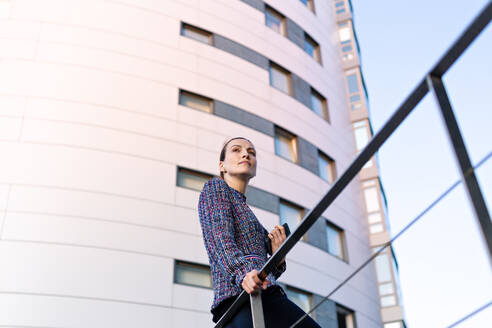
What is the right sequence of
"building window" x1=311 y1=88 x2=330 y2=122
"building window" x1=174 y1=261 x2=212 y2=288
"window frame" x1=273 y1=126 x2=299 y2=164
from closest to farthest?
1. "building window" x1=174 y1=261 x2=212 y2=288
2. "window frame" x1=273 y1=126 x2=299 y2=164
3. "building window" x1=311 y1=88 x2=330 y2=122

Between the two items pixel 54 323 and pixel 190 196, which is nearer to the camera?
pixel 54 323

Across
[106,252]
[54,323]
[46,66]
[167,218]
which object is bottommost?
[54,323]

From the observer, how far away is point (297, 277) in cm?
1100

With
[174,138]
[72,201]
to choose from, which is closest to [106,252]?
[72,201]

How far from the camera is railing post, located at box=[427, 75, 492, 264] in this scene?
105 centimetres

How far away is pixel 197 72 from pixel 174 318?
17.0 feet

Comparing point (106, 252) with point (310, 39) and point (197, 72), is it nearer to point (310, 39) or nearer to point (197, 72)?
point (197, 72)

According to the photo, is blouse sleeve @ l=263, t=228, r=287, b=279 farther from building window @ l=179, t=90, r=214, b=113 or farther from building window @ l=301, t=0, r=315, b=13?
building window @ l=301, t=0, r=315, b=13

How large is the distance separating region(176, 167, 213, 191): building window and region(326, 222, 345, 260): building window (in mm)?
3511

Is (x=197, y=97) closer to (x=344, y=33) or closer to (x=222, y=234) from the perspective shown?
(x=344, y=33)

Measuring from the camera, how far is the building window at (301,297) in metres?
10.7

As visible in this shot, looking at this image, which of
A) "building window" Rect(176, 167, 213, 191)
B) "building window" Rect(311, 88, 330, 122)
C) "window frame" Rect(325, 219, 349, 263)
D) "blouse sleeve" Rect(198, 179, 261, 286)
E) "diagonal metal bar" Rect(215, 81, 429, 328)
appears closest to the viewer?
"diagonal metal bar" Rect(215, 81, 429, 328)

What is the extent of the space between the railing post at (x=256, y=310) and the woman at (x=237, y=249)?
5 cm

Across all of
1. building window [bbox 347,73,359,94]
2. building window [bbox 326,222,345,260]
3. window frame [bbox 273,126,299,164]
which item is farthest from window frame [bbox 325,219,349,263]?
building window [bbox 347,73,359,94]
